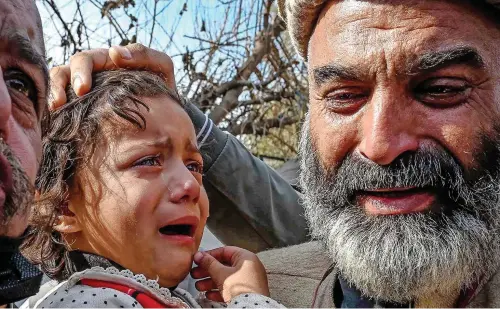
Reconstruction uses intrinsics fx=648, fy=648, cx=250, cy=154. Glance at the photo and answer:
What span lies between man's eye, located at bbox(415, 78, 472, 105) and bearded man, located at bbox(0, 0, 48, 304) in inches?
48.6

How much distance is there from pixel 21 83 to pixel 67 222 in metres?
0.65

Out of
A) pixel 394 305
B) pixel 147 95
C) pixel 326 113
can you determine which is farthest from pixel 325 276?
pixel 147 95

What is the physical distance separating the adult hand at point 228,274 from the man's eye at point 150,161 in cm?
35

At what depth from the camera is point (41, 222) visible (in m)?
2.34

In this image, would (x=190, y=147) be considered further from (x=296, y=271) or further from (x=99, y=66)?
(x=296, y=271)

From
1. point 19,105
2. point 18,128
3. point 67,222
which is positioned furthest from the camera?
point 67,222

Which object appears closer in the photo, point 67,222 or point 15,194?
point 15,194

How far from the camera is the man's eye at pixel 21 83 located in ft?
5.89

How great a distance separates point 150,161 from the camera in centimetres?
230

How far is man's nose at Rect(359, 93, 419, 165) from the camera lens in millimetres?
2131

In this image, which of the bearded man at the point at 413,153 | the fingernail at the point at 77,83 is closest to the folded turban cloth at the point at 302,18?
the bearded man at the point at 413,153

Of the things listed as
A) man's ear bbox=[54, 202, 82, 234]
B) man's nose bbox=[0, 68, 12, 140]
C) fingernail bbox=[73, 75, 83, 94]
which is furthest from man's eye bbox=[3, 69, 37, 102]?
man's ear bbox=[54, 202, 82, 234]

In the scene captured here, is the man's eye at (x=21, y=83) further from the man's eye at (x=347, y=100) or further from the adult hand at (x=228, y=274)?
the man's eye at (x=347, y=100)

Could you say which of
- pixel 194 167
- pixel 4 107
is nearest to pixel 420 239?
pixel 194 167
